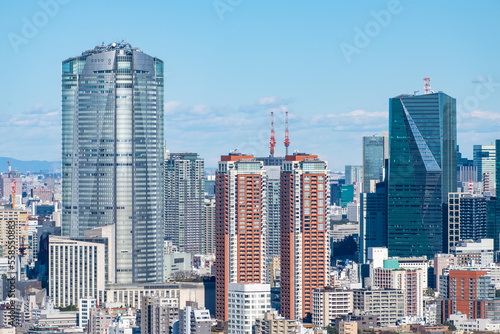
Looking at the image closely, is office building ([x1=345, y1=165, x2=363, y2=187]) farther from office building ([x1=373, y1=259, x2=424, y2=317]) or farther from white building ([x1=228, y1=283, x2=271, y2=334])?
white building ([x1=228, y1=283, x2=271, y2=334])

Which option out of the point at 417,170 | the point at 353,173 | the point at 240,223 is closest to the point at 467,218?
the point at 417,170

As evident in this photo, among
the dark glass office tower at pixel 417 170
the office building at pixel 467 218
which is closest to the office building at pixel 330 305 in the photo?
the dark glass office tower at pixel 417 170

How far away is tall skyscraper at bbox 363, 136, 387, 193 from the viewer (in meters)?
138

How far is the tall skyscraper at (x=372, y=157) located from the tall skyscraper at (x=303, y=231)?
5720 centimetres

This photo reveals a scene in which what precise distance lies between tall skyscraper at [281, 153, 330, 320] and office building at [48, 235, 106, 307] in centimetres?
1170

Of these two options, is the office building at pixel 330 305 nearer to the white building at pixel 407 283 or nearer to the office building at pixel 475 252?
the white building at pixel 407 283

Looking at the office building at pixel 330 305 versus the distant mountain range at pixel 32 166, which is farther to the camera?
the distant mountain range at pixel 32 166

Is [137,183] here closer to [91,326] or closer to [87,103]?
[87,103]

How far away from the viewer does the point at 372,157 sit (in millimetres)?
139875

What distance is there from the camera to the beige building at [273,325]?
6294 cm

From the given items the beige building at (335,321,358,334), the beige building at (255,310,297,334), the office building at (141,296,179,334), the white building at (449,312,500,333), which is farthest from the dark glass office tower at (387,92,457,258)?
the beige building at (255,310,297,334)

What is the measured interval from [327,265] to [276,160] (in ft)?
127

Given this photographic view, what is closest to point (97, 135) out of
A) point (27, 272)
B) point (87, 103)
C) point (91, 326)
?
point (87, 103)

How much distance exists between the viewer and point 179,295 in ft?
265
